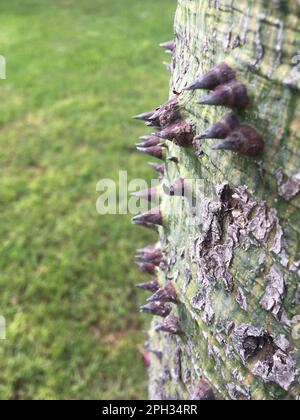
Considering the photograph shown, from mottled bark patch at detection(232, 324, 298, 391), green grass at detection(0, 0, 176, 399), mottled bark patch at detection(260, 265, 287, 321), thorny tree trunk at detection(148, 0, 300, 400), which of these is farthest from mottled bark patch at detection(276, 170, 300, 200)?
green grass at detection(0, 0, 176, 399)

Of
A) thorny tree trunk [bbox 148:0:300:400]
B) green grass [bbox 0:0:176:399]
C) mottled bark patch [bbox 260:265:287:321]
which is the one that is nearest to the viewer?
thorny tree trunk [bbox 148:0:300:400]

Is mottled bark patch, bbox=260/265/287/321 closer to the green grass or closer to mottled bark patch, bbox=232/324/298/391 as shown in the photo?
mottled bark patch, bbox=232/324/298/391

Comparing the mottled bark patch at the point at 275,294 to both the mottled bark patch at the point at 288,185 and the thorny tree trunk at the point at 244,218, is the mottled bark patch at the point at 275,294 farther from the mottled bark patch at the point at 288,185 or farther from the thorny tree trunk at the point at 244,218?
the mottled bark patch at the point at 288,185

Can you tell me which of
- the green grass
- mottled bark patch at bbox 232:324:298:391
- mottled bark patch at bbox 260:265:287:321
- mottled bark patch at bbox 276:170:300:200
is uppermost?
mottled bark patch at bbox 276:170:300:200

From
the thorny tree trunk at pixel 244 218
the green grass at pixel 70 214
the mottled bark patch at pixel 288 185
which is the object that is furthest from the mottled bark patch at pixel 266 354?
the green grass at pixel 70 214

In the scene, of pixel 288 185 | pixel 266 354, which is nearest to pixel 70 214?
pixel 266 354

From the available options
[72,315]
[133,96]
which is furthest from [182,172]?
[133,96]
